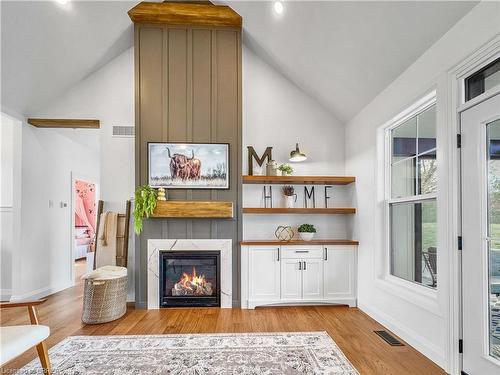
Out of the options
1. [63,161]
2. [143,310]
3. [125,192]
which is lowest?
[143,310]

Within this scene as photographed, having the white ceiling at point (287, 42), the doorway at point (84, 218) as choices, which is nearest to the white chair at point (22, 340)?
the white ceiling at point (287, 42)

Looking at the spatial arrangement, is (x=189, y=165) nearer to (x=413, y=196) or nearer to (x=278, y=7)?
(x=278, y=7)

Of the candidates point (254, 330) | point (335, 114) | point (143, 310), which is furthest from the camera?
point (335, 114)

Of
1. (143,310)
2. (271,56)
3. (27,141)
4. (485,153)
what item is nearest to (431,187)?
(485,153)

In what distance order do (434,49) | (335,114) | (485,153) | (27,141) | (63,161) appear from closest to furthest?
(485,153) < (434,49) < (27,141) < (335,114) < (63,161)

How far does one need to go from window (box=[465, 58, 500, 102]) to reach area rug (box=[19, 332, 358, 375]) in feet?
7.57

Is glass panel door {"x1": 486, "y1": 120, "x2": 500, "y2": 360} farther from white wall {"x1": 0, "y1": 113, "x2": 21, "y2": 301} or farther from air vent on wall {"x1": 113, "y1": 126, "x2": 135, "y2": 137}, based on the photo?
white wall {"x1": 0, "y1": 113, "x2": 21, "y2": 301}

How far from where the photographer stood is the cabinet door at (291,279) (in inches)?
155

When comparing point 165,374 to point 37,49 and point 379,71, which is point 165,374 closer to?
point 379,71

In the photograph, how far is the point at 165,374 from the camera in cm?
228

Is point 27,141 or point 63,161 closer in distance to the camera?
point 27,141

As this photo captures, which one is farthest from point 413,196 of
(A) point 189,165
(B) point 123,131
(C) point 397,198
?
(B) point 123,131

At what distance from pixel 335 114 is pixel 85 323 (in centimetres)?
432

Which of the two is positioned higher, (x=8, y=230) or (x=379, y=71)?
(x=379, y=71)
